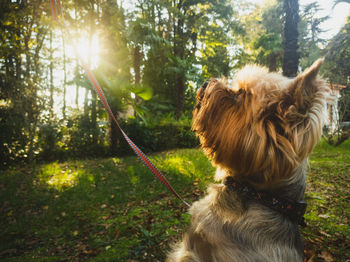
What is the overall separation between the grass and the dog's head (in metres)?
1.21

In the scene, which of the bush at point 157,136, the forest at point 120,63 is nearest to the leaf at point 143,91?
the forest at point 120,63

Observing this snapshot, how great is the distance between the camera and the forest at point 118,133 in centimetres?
338

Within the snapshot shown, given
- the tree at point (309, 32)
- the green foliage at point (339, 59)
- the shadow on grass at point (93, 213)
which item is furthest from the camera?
the tree at point (309, 32)

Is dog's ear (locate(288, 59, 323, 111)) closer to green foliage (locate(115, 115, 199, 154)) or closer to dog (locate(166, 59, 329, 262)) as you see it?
dog (locate(166, 59, 329, 262))

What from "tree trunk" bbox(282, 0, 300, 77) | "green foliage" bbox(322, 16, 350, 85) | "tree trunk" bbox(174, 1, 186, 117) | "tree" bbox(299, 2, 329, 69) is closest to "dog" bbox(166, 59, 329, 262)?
"tree trunk" bbox(282, 0, 300, 77)

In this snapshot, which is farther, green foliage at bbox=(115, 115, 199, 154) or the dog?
green foliage at bbox=(115, 115, 199, 154)

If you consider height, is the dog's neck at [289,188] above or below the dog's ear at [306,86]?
below

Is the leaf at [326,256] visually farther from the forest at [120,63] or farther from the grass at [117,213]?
the forest at [120,63]

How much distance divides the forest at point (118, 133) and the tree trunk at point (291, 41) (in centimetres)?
3

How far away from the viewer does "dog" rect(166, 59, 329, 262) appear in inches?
54.7

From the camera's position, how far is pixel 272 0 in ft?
75.6

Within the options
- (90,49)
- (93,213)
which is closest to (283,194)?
(93,213)

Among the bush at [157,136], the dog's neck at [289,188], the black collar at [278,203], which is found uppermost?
the dog's neck at [289,188]

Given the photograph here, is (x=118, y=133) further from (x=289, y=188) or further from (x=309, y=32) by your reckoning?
(x=309, y=32)
